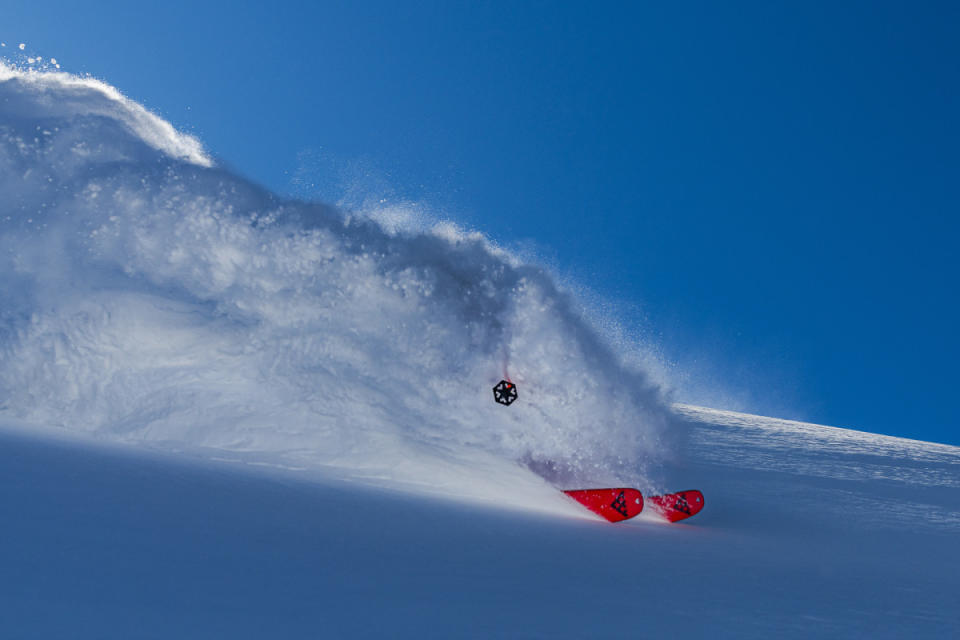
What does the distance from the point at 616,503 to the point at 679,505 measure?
0.80 meters

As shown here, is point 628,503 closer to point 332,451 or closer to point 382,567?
point 332,451

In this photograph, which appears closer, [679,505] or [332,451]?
[332,451]

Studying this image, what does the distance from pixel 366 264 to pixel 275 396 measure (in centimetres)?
194

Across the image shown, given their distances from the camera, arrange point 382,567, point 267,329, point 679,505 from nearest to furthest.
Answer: point 382,567
point 679,505
point 267,329

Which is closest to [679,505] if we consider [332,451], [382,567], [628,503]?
[628,503]

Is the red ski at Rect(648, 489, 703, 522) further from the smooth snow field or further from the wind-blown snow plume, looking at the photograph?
the wind-blown snow plume

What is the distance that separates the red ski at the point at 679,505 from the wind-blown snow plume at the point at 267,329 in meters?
0.47

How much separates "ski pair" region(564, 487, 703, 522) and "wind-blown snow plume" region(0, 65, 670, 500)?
0.52m

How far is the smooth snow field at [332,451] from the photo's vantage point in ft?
7.68

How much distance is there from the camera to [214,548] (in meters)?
2.60

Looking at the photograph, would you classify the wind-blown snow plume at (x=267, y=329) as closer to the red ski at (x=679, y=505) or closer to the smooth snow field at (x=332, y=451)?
the smooth snow field at (x=332, y=451)

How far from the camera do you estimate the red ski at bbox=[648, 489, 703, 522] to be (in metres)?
5.89

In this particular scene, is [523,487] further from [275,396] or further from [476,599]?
[476,599]

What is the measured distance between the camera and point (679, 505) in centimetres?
591
